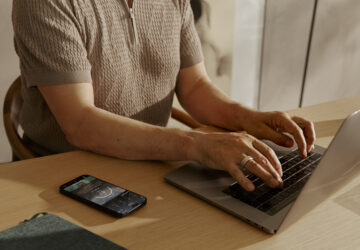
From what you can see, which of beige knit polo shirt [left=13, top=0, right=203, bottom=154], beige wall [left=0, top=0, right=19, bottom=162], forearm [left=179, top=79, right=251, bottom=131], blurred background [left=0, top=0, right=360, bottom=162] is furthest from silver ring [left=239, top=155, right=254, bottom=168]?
blurred background [left=0, top=0, right=360, bottom=162]

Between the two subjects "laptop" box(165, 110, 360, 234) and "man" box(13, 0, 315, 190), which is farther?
"man" box(13, 0, 315, 190)

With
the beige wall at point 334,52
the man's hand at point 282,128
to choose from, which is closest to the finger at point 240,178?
the man's hand at point 282,128

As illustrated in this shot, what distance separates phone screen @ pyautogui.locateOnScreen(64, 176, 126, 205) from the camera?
2.66ft

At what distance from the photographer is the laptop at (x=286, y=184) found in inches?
25.2

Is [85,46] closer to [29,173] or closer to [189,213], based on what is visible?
[29,173]

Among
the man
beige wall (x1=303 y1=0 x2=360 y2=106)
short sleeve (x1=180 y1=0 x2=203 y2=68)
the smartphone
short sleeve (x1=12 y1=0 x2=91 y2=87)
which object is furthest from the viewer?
beige wall (x1=303 y1=0 x2=360 y2=106)

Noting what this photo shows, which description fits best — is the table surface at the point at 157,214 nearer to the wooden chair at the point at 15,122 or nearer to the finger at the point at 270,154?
the finger at the point at 270,154

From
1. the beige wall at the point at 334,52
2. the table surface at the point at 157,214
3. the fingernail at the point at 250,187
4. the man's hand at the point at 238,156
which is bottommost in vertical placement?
the beige wall at the point at 334,52

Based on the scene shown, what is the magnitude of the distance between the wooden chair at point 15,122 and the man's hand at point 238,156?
0.52 meters

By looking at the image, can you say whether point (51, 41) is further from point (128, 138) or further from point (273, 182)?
point (273, 182)

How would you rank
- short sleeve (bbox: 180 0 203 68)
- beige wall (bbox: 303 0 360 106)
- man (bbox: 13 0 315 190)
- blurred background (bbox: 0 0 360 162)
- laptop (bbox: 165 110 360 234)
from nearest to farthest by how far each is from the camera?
laptop (bbox: 165 110 360 234) → man (bbox: 13 0 315 190) → short sleeve (bbox: 180 0 203 68) → blurred background (bbox: 0 0 360 162) → beige wall (bbox: 303 0 360 106)

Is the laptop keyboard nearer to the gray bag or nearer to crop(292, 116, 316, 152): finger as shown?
crop(292, 116, 316, 152): finger

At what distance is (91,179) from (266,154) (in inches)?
14.2

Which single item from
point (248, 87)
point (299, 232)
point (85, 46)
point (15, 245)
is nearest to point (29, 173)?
point (15, 245)
